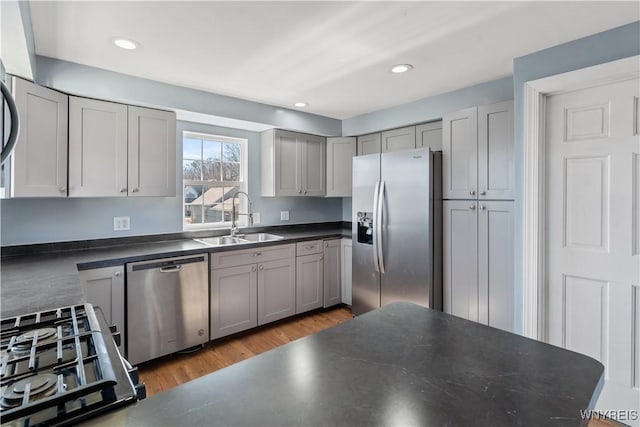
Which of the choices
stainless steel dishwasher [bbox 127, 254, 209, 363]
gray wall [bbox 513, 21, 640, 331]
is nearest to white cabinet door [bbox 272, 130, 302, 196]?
stainless steel dishwasher [bbox 127, 254, 209, 363]

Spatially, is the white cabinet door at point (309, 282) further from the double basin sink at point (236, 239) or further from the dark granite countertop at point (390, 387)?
the dark granite countertop at point (390, 387)

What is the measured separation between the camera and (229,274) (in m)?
2.90

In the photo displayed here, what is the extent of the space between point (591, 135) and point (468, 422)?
2131 millimetres

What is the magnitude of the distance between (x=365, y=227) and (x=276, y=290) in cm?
112

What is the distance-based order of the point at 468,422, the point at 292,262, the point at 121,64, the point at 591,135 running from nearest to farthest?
the point at 468,422 → the point at 591,135 → the point at 121,64 → the point at 292,262

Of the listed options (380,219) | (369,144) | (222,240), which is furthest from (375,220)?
(222,240)

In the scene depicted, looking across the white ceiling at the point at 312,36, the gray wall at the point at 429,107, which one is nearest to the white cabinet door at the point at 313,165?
the gray wall at the point at 429,107

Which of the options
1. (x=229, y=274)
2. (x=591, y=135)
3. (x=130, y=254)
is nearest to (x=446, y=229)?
(x=591, y=135)

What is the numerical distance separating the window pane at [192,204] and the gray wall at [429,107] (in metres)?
1.94

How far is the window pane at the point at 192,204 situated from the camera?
3.27 meters

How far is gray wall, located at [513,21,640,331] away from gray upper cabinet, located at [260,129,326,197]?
216 cm

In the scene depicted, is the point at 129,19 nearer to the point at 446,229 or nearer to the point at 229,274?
the point at 229,274

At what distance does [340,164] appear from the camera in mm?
3973

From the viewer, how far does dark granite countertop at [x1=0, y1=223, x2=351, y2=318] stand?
1.37m
